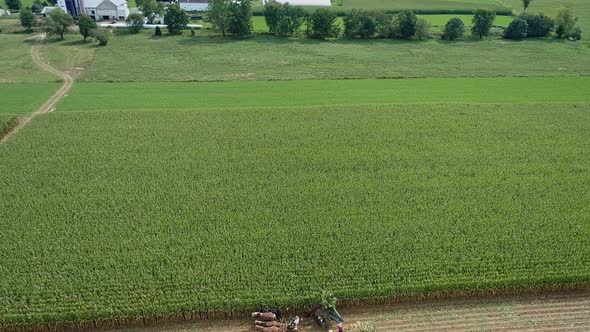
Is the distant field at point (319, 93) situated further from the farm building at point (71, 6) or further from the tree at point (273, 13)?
the farm building at point (71, 6)

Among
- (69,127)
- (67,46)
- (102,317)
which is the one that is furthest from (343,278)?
(67,46)

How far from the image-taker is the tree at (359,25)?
71875 mm

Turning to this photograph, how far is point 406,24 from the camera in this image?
71938mm

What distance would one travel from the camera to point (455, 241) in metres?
25.7

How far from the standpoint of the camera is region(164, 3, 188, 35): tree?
71812 millimetres

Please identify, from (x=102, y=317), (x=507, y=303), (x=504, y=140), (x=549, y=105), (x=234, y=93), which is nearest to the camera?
(x=102, y=317)

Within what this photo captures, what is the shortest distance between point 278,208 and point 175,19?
53.9 metres

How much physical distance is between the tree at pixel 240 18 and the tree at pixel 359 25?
15.7 metres

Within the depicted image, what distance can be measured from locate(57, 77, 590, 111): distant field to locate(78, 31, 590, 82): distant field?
266cm

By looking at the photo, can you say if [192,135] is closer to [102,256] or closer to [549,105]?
[102,256]

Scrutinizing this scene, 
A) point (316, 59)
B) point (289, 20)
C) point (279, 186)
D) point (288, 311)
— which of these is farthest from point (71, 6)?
point (288, 311)

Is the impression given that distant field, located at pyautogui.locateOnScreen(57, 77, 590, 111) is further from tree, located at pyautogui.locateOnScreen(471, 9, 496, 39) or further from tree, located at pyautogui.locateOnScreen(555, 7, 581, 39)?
tree, located at pyautogui.locateOnScreen(555, 7, 581, 39)

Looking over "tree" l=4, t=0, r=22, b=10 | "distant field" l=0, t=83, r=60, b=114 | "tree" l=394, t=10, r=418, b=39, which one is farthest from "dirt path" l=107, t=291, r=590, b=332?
"tree" l=4, t=0, r=22, b=10

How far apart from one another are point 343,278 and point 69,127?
95.6 ft
